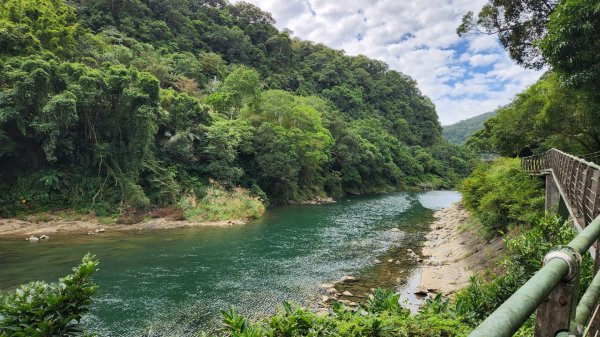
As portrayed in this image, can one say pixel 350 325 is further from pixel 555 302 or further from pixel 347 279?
pixel 347 279

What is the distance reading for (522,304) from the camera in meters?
0.91

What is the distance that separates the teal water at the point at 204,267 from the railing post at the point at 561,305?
407 inches

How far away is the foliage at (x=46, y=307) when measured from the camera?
456 centimetres

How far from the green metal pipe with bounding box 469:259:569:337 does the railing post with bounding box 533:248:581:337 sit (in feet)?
0.09

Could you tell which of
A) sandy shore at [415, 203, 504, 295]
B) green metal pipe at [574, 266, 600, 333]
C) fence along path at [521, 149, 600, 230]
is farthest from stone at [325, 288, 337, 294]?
green metal pipe at [574, 266, 600, 333]

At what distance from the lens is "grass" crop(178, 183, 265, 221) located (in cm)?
2673

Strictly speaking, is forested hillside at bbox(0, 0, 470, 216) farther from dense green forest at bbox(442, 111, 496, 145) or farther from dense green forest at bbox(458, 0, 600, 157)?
dense green forest at bbox(442, 111, 496, 145)

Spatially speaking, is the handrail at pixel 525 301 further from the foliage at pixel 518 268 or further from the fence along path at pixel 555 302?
the foliage at pixel 518 268

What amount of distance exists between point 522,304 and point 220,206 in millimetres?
28018

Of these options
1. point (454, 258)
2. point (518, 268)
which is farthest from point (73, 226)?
point (518, 268)

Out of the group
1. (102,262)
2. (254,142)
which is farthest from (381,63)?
(102,262)

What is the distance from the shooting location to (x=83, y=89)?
23469 mm

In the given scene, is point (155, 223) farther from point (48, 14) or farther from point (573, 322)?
point (573, 322)

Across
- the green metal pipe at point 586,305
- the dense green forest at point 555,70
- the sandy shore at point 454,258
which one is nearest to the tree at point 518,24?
the dense green forest at point 555,70
